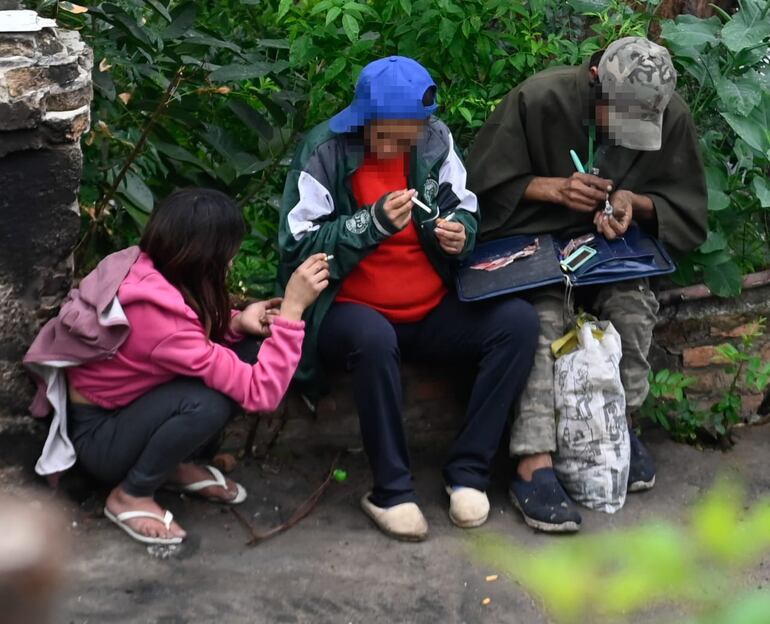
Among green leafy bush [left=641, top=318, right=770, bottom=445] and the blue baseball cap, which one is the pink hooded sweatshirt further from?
green leafy bush [left=641, top=318, right=770, bottom=445]

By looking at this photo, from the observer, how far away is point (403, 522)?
3275mm

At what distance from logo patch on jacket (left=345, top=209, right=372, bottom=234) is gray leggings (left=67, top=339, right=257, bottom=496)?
61 centimetres

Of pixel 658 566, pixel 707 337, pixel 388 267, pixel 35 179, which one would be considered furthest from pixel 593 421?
pixel 658 566

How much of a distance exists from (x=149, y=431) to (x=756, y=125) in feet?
7.45

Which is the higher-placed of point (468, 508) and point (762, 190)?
point (762, 190)

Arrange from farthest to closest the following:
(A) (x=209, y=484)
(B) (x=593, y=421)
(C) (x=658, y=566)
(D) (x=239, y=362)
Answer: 1. (B) (x=593, y=421)
2. (A) (x=209, y=484)
3. (D) (x=239, y=362)
4. (C) (x=658, y=566)

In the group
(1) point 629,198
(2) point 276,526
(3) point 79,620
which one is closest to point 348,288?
(2) point 276,526

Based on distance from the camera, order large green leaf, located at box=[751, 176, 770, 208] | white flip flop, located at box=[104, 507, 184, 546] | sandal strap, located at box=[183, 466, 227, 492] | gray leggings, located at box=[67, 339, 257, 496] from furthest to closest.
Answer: large green leaf, located at box=[751, 176, 770, 208] → sandal strap, located at box=[183, 466, 227, 492] → white flip flop, located at box=[104, 507, 184, 546] → gray leggings, located at box=[67, 339, 257, 496]

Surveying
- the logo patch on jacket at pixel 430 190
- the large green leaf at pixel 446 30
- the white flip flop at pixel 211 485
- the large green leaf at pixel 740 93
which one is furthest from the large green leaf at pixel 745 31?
the white flip flop at pixel 211 485

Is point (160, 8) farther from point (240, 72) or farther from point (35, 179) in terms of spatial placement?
point (35, 179)

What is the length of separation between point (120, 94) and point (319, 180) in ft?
2.89

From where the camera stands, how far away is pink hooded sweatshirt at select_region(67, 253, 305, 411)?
2951 millimetres

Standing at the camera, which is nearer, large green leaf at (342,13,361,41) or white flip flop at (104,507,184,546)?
white flip flop at (104,507,184,546)

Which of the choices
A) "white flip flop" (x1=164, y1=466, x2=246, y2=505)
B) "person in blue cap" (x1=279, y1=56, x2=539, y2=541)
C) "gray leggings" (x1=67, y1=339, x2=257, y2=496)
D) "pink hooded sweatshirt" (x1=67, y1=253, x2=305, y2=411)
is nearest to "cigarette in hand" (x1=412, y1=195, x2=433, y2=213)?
"person in blue cap" (x1=279, y1=56, x2=539, y2=541)
